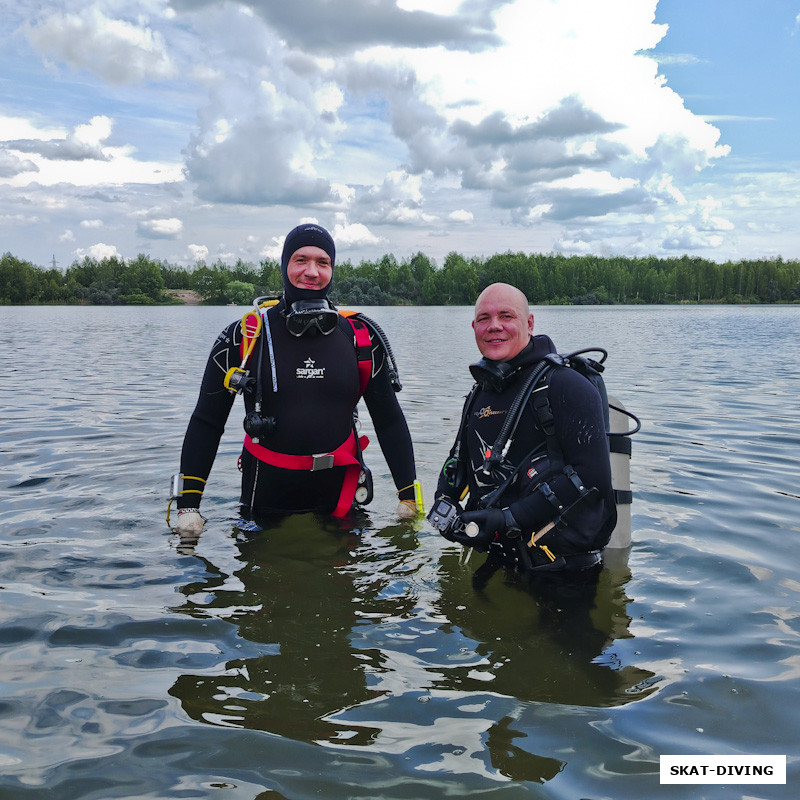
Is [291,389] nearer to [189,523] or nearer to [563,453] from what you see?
[189,523]

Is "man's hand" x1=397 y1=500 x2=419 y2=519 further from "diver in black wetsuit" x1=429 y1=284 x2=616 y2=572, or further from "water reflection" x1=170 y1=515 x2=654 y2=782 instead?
"diver in black wetsuit" x1=429 y1=284 x2=616 y2=572

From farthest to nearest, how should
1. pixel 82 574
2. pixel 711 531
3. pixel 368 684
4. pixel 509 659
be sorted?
pixel 711 531 < pixel 82 574 < pixel 509 659 < pixel 368 684

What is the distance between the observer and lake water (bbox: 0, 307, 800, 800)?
2.72 metres

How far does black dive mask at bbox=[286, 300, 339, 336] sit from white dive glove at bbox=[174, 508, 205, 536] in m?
1.39

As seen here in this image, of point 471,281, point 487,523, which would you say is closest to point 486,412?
point 487,523

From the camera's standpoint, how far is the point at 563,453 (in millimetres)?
3705

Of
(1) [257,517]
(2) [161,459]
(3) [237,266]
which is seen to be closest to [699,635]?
(1) [257,517]

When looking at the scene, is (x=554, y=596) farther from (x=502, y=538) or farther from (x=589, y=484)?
(x=589, y=484)

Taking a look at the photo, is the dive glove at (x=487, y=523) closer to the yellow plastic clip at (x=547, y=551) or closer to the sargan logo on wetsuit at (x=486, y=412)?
the yellow plastic clip at (x=547, y=551)

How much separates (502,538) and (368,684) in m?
1.15

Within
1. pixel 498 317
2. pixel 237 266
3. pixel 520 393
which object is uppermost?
pixel 237 266

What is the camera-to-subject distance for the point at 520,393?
3.76 metres

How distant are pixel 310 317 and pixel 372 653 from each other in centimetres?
216

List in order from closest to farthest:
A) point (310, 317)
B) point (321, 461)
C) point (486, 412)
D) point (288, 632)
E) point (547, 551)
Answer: point (547, 551)
point (288, 632)
point (486, 412)
point (310, 317)
point (321, 461)
